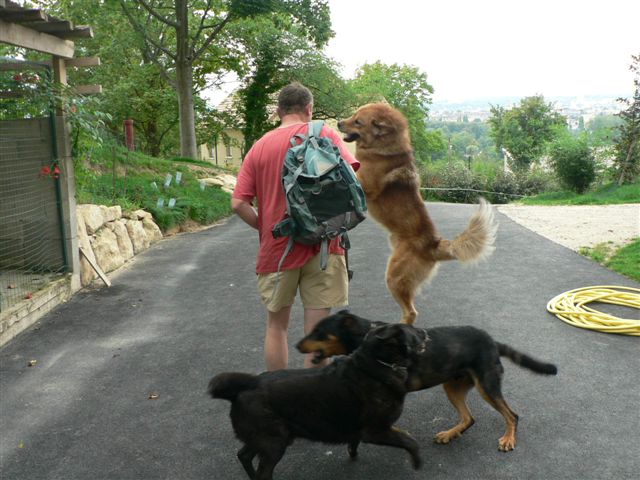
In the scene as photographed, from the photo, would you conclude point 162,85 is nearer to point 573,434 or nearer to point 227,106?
point 227,106

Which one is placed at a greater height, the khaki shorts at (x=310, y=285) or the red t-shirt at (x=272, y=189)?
the red t-shirt at (x=272, y=189)

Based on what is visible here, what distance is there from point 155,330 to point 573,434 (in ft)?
13.9

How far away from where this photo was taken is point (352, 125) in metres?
5.01

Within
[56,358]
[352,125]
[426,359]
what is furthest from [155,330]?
[426,359]

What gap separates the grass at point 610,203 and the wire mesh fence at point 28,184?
794 centimetres

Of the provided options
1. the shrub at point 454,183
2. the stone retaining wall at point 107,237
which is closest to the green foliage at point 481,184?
the shrub at point 454,183

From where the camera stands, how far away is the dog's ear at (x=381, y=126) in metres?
4.95

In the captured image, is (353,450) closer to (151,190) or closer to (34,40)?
(34,40)

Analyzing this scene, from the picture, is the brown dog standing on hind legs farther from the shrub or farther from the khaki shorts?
the shrub

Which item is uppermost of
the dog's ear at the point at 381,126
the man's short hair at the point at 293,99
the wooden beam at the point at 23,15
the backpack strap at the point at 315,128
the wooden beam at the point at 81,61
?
the wooden beam at the point at 23,15

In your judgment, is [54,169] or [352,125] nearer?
[352,125]

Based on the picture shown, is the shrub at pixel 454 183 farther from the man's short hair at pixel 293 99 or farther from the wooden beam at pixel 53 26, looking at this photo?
the man's short hair at pixel 293 99

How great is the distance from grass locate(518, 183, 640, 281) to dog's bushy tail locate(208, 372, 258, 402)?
21.2 feet

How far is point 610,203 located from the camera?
54.0 ft
